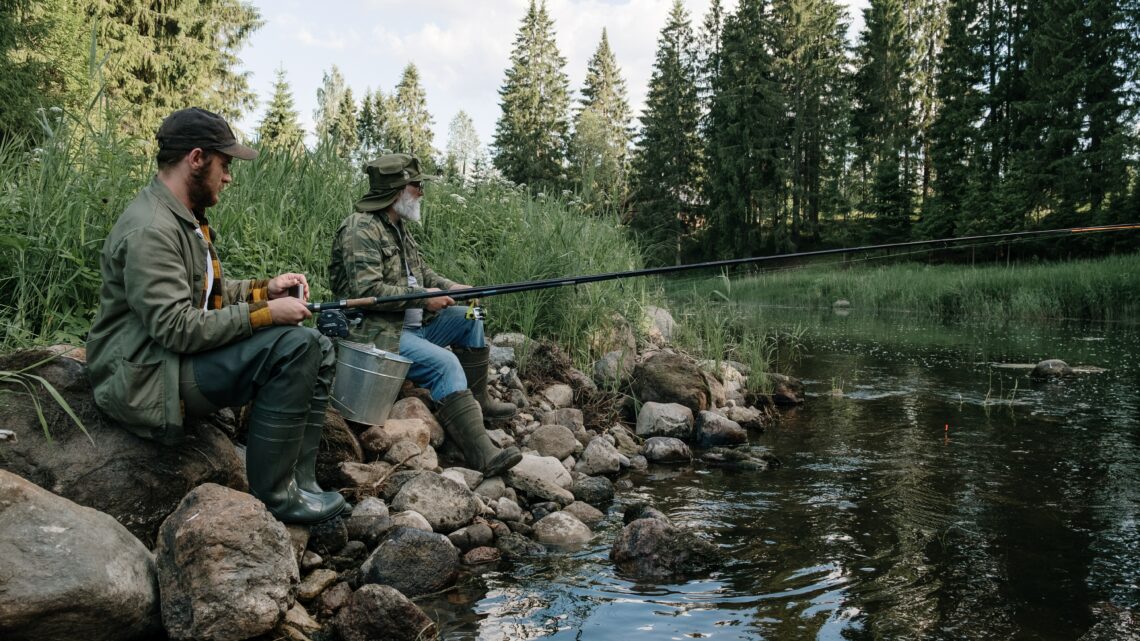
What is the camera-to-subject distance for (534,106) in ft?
167

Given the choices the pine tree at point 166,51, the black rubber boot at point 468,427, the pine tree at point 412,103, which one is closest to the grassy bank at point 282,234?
the black rubber boot at point 468,427

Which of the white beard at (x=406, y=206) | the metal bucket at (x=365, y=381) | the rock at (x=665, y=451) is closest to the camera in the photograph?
the metal bucket at (x=365, y=381)

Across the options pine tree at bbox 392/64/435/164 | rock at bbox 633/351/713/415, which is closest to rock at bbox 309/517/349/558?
rock at bbox 633/351/713/415

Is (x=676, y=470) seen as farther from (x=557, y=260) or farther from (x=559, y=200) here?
(x=559, y=200)

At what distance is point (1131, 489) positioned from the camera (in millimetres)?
4848

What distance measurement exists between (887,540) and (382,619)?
101 inches

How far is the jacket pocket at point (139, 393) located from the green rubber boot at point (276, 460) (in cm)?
35

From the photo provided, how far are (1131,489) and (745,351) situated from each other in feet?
13.6

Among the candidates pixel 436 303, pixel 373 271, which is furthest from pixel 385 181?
pixel 436 303

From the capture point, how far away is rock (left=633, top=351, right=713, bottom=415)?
6949mm

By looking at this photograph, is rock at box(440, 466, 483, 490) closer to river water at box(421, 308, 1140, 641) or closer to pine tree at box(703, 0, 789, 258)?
river water at box(421, 308, 1140, 641)

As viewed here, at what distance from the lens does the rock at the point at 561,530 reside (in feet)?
13.0

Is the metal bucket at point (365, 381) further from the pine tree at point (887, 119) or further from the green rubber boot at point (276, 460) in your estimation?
the pine tree at point (887, 119)

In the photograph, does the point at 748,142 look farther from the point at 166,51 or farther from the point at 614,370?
the point at 614,370
